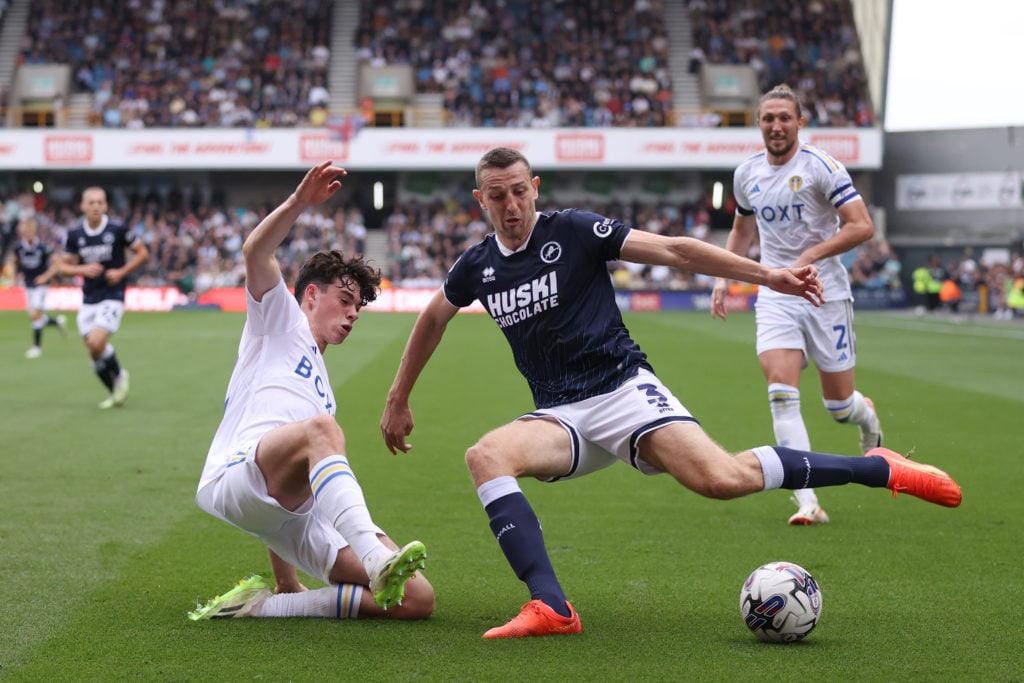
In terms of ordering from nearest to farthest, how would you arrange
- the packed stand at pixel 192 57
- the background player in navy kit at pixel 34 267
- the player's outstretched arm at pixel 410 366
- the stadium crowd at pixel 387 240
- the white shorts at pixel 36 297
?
the player's outstretched arm at pixel 410 366 < the background player in navy kit at pixel 34 267 < the white shorts at pixel 36 297 < the stadium crowd at pixel 387 240 < the packed stand at pixel 192 57

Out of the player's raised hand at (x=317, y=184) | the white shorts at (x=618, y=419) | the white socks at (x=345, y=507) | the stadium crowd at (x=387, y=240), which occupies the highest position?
the player's raised hand at (x=317, y=184)

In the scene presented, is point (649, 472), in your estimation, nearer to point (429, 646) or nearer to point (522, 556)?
point (522, 556)

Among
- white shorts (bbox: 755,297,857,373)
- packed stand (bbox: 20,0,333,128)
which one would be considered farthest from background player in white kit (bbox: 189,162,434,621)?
packed stand (bbox: 20,0,333,128)

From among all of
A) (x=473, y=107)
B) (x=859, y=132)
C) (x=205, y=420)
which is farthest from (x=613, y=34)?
(x=205, y=420)

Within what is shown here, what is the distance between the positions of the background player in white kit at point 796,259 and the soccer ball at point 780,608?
2496 mm

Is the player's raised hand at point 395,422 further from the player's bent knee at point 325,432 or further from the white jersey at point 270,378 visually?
the player's bent knee at point 325,432

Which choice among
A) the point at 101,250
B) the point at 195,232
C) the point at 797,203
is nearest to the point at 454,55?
the point at 195,232

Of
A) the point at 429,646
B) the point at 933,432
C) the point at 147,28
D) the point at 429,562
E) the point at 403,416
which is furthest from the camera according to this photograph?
the point at 147,28

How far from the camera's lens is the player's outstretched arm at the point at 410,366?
5.28 m

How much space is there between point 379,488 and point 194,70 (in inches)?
1662

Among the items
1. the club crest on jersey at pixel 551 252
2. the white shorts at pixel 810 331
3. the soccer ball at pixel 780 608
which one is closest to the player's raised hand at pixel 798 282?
the club crest on jersey at pixel 551 252

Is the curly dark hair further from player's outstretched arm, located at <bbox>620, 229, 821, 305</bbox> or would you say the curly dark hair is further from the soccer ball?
the soccer ball

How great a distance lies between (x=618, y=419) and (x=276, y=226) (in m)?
1.58

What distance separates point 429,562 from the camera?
5.91 meters
